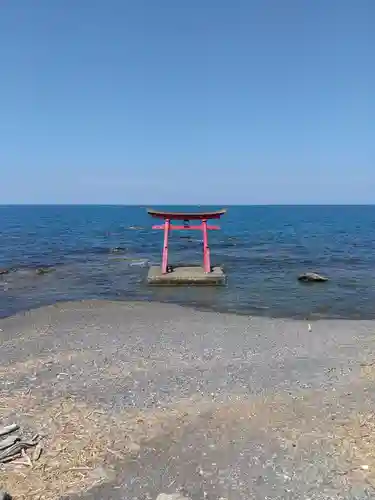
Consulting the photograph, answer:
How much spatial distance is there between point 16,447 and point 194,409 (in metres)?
3.70

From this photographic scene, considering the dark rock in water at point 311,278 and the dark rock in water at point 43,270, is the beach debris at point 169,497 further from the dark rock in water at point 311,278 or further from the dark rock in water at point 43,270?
the dark rock in water at point 43,270

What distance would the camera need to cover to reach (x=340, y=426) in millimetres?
8602

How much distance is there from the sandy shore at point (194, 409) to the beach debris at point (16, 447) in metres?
0.23

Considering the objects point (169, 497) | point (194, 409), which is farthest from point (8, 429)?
point (194, 409)

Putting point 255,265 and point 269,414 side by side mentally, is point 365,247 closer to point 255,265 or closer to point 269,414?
point 255,265

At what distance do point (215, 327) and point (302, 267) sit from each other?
1983cm

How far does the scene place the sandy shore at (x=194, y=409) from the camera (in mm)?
6914

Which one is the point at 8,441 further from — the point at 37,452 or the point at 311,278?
the point at 311,278

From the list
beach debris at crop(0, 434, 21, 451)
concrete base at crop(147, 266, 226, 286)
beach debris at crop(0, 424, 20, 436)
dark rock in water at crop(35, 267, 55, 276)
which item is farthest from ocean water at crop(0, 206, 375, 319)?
beach debris at crop(0, 434, 21, 451)

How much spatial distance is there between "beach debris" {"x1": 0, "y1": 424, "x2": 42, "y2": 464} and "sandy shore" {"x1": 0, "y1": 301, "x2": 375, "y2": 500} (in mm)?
229

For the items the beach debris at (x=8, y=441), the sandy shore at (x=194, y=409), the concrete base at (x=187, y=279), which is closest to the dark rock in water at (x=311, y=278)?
the concrete base at (x=187, y=279)

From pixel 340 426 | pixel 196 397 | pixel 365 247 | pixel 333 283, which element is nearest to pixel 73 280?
pixel 333 283

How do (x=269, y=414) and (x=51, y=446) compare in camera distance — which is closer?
(x=51, y=446)

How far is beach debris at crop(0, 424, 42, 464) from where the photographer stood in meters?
7.24
